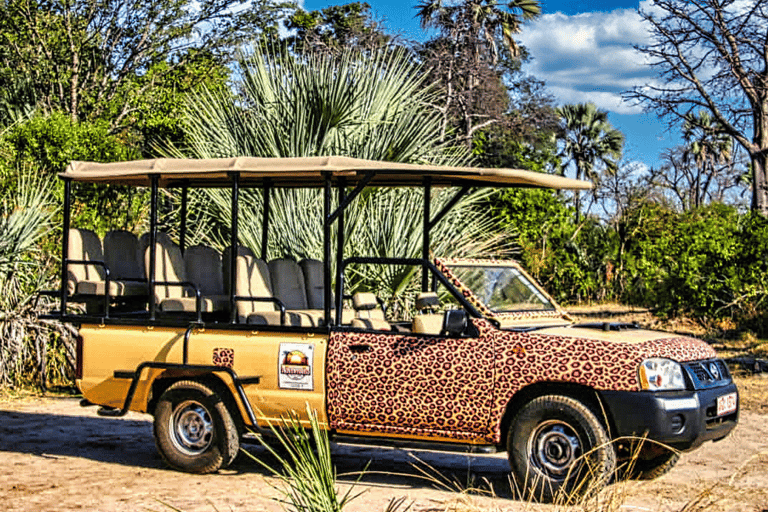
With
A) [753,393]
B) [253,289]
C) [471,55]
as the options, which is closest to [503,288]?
[253,289]

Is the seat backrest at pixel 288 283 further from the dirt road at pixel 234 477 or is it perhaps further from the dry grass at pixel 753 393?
the dry grass at pixel 753 393

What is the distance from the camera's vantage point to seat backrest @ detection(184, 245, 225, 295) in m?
9.45

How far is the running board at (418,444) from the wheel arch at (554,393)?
131 mm

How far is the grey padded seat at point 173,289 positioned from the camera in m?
8.64

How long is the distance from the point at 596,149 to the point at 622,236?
53.6ft

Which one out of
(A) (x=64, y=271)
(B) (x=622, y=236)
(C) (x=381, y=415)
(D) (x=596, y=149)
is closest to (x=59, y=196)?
(A) (x=64, y=271)

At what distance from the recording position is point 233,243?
8195 mm

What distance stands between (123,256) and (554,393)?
4.30 metres

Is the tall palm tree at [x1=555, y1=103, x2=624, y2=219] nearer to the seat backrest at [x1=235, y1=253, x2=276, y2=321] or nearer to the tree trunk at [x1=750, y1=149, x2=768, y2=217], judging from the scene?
the tree trunk at [x1=750, y1=149, x2=768, y2=217]

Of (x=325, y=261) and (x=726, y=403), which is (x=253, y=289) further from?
(x=726, y=403)

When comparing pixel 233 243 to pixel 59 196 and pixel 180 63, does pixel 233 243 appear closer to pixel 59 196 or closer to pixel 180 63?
pixel 59 196

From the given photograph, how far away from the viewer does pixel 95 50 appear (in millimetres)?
24047

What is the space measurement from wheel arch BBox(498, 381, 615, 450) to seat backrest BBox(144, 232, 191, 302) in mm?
3142

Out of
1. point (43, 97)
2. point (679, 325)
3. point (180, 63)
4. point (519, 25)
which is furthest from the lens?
point (519, 25)
